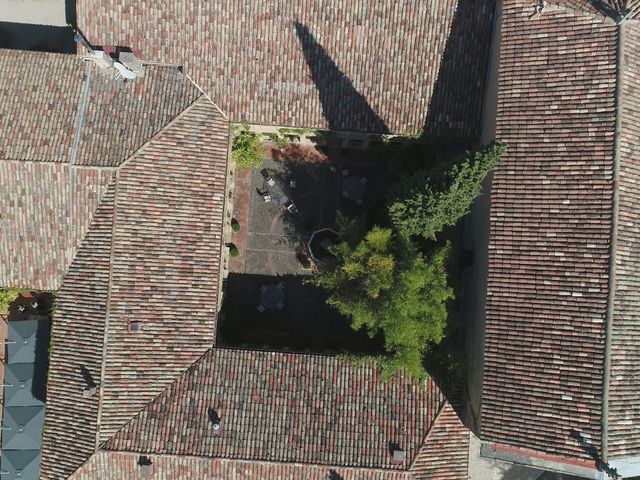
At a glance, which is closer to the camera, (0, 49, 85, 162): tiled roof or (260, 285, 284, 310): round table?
(0, 49, 85, 162): tiled roof

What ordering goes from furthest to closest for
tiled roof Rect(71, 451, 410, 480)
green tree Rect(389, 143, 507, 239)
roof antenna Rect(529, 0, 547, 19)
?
tiled roof Rect(71, 451, 410, 480) < roof antenna Rect(529, 0, 547, 19) < green tree Rect(389, 143, 507, 239)

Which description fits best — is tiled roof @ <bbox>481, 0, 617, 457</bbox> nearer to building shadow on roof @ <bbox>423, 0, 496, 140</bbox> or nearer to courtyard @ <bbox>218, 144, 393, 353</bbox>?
building shadow on roof @ <bbox>423, 0, 496, 140</bbox>

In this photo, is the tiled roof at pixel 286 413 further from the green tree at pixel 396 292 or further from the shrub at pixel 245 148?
the shrub at pixel 245 148

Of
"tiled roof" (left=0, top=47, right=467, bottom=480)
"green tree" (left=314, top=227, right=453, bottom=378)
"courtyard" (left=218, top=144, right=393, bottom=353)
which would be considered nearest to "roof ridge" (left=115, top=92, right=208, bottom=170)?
"tiled roof" (left=0, top=47, right=467, bottom=480)

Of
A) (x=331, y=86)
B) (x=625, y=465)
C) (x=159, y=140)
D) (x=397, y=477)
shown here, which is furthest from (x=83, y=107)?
(x=625, y=465)

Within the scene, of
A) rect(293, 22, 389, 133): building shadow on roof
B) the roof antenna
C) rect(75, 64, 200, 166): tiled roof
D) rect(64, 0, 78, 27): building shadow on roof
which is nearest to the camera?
the roof antenna

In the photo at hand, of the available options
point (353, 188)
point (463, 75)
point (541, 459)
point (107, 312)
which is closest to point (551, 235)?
point (463, 75)
